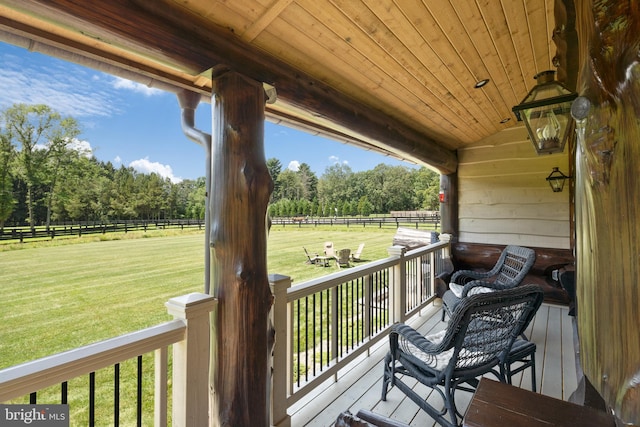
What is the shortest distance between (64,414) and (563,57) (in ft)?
10.8

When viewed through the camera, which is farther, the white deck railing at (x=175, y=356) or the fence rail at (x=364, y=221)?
the fence rail at (x=364, y=221)

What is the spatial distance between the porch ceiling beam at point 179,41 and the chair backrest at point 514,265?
9.01 ft

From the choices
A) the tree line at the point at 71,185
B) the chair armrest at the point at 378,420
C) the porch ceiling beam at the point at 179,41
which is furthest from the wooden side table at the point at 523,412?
the porch ceiling beam at the point at 179,41

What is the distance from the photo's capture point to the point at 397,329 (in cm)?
221

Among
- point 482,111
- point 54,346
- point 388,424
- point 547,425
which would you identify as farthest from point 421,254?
point 54,346

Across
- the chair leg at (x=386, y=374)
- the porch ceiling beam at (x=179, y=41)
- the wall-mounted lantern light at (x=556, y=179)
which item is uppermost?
the porch ceiling beam at (x=179, y=41)

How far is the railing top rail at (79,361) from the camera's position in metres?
1.00

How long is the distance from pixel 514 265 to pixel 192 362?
12.8 ft

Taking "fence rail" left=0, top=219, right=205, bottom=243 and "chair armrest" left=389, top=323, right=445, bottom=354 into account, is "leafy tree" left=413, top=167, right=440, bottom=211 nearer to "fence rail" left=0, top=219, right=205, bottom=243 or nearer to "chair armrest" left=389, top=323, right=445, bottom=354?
"fence rail" left=0, top=219, right=205, bottom=243

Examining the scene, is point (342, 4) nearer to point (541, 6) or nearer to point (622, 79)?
point (541, 6)

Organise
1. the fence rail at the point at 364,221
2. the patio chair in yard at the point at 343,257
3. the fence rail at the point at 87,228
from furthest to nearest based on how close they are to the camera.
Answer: the fence rail at the point at 364,221 < the fence rail at the point at 87,228 < the patio chair in yard at the point at 343,257

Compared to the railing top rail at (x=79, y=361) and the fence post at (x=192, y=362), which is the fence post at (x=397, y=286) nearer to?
the fence post at (x=192, y=362)

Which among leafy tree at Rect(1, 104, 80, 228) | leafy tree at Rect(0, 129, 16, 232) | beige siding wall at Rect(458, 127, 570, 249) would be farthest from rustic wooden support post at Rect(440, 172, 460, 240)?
leafy tree at Rect(1, 104, 80, 228)

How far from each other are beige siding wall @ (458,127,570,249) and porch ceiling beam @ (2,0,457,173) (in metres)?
3.64
